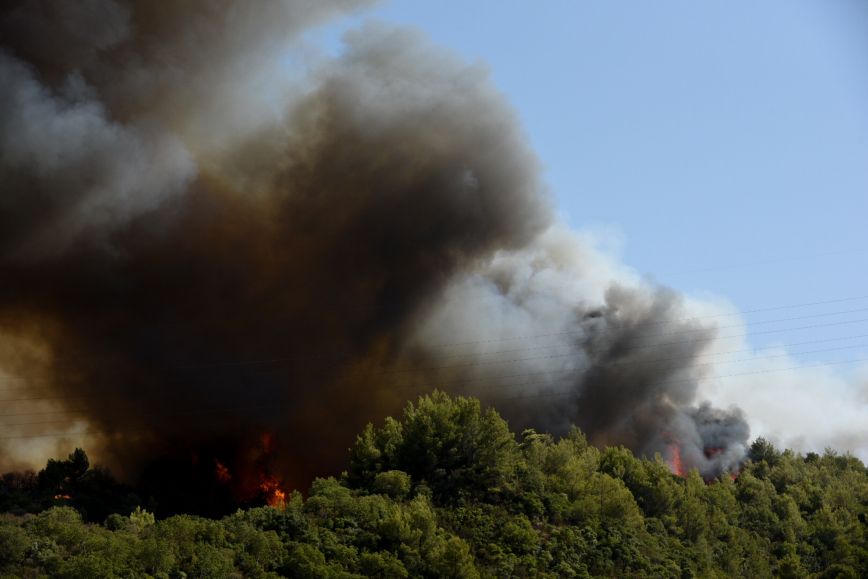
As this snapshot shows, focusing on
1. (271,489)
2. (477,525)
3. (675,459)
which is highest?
(675,459)

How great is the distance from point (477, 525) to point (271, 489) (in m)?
36.7

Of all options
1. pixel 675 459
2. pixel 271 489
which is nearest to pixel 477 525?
pixel 271 489

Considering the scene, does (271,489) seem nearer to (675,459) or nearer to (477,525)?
(477,525)

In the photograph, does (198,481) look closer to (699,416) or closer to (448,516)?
(448,516)

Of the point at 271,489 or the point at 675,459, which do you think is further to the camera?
the point at 675,459

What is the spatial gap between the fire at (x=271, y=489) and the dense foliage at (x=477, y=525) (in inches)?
735

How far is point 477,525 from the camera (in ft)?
179

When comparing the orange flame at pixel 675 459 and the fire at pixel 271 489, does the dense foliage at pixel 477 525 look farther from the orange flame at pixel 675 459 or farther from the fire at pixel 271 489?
the fire at pixel 271 489

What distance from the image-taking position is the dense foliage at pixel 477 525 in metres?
44.8

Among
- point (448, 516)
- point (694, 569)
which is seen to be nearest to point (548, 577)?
point (448, 516)

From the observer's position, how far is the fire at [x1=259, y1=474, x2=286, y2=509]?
85812 mm

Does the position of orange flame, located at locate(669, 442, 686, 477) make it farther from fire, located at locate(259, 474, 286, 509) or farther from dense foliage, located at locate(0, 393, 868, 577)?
fire, located at locate(259, 474, 286, 509)

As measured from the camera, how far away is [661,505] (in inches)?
2547

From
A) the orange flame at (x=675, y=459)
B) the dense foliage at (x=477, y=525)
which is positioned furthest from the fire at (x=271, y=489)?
the orange flame at (x=675, y=459)
